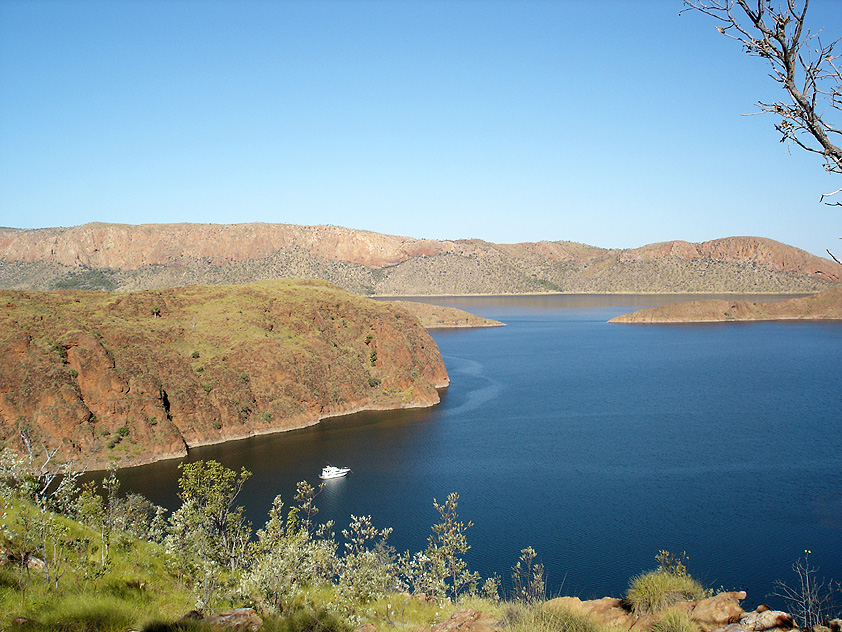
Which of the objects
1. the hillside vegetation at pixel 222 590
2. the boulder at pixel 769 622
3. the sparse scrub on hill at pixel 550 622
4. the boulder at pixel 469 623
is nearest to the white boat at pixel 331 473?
the hillside vegetation at pixel 222 590

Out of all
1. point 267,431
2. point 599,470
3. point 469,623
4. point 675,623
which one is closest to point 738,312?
point 599,470

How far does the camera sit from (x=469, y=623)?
15.3 meters

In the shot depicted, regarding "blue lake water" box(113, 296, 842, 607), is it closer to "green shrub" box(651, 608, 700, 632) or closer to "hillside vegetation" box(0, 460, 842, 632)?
"hillside vegetation" box(0, 460, 842, 632)

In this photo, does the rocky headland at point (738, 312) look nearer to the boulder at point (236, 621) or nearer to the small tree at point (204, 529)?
the small tree at point (204, 529)

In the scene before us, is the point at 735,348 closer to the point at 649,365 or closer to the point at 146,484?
the point at 649,365

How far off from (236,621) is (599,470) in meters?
40.9

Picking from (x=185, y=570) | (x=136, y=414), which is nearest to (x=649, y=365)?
(x=136, y=414)

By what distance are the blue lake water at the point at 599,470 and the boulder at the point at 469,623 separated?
1482cm

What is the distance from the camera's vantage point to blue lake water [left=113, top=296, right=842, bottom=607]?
3488 cm

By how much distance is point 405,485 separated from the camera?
4609cm

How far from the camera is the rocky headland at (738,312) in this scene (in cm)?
18246

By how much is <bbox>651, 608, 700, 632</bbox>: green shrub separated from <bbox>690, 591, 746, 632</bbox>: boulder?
0.24 metres

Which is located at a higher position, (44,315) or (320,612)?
(44,315)

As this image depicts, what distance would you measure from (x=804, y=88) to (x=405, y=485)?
41.3m
